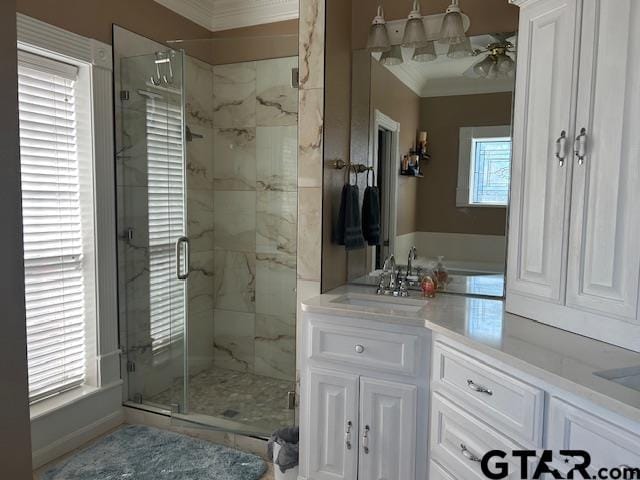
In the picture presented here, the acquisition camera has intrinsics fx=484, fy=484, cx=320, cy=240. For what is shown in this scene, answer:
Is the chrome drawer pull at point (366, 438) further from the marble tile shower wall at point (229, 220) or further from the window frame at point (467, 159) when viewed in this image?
the window frame at point (467, 159)

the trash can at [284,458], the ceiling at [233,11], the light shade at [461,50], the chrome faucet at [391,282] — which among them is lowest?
the trash can at [284,458]

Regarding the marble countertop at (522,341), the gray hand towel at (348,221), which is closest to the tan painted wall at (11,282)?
the marble countertop at (522,341)

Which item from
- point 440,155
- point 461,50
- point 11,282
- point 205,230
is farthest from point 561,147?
point 205,230

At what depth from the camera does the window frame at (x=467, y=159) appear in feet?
7.75

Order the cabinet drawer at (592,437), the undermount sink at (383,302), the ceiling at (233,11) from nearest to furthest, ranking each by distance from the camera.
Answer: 1. the cabinet drawer at (592,437)
2. the undermount sink at (383,302)
3. the ceiling at (233,11)

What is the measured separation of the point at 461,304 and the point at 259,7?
8.05 feet

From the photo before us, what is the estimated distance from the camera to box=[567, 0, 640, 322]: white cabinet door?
154cm

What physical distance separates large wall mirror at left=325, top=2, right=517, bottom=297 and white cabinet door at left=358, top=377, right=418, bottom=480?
0.74 meters

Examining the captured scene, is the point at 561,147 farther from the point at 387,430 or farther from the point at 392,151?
the point at 387,430

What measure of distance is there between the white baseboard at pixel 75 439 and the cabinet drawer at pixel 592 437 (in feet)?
7.75

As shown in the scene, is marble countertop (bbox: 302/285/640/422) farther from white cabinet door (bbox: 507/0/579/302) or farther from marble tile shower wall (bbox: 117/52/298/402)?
marble tile shower wall (bbox: 117/52/298/402)

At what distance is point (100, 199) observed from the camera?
275 cm

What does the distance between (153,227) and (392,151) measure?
5.09 ft

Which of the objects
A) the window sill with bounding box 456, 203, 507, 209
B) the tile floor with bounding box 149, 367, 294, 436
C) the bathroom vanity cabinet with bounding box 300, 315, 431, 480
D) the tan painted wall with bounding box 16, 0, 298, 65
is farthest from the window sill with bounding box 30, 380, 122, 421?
the window sill with bounding box 456, 203, 507, 209
